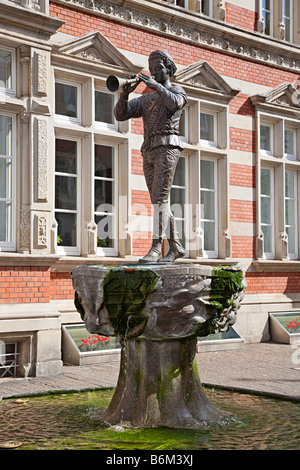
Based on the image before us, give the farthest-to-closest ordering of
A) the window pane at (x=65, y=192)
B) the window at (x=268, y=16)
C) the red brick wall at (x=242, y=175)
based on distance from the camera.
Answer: the window at (x=268, y=16) → the red brick wall at (x=242, y=175) → the window pane at (x=65, y=192)

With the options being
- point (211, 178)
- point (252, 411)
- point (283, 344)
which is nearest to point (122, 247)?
point (211, 178)

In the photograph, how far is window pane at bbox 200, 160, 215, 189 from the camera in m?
12.1

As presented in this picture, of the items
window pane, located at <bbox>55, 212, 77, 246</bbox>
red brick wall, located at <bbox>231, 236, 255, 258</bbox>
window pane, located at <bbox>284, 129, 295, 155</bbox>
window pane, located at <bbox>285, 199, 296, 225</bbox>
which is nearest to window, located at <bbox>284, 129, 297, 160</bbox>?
window pane, located at <bbox>284, 129, 295, 155</bbox>

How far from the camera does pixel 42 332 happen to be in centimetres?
870

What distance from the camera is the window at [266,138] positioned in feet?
43.1

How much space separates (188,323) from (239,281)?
2.09ft

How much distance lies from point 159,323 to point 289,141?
9.34m

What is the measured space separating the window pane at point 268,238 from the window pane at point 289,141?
5.84 ft

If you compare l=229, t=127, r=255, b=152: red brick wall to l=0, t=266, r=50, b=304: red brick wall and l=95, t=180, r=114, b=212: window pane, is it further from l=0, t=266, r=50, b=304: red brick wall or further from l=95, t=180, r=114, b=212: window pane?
l=0, t=266, r=50, b=304: red brick wall

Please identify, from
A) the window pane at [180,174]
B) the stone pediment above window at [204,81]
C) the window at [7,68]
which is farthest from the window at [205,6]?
the window at [7,68]

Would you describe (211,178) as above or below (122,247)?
above

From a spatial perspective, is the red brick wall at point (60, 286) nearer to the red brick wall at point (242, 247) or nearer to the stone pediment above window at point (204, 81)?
the red brick wall at point (242, 247)

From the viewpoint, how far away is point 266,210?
13.1 meters

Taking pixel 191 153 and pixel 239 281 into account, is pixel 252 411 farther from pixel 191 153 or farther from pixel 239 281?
pixel 191 153
